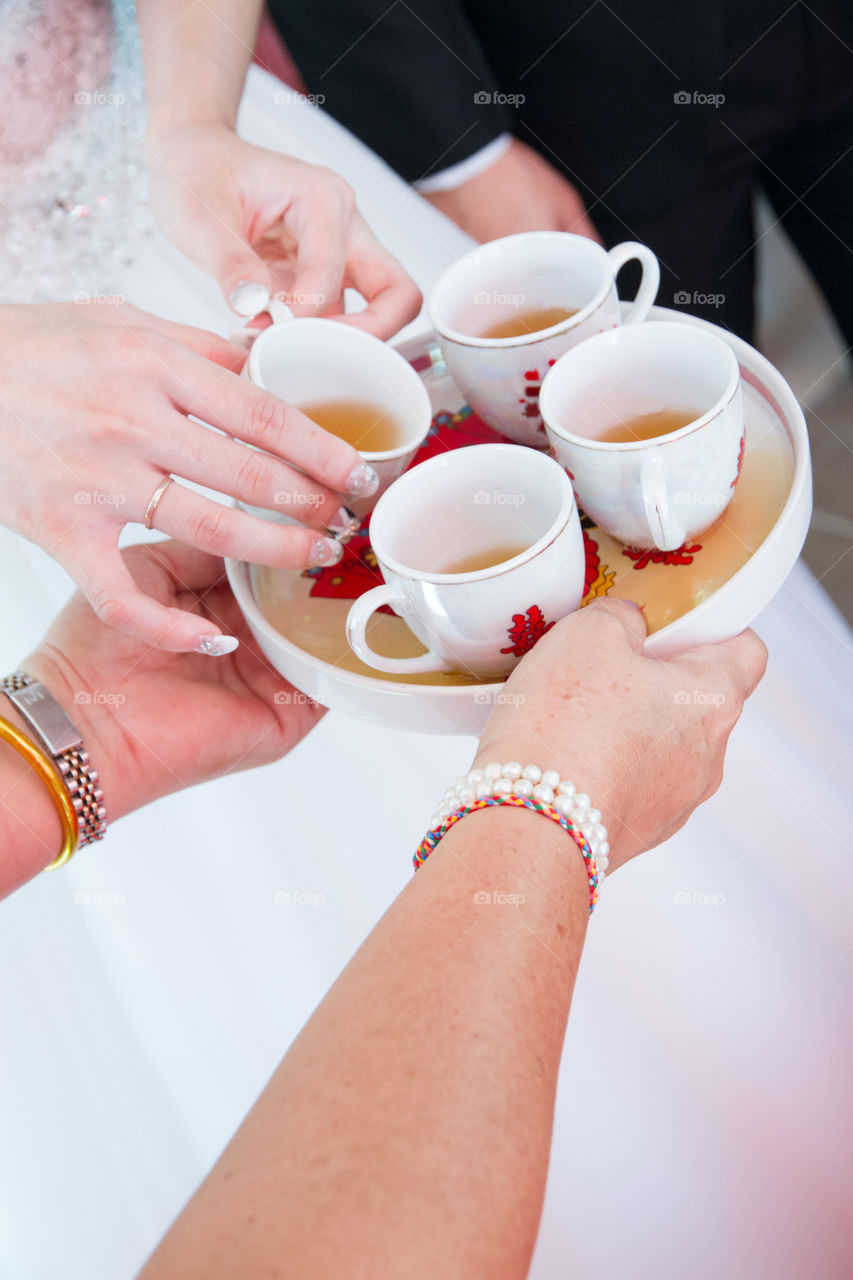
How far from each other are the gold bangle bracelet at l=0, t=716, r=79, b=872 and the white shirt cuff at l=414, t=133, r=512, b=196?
728 millimetres

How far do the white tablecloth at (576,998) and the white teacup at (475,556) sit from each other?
0.95 ft

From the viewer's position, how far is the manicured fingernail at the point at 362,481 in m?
0.68

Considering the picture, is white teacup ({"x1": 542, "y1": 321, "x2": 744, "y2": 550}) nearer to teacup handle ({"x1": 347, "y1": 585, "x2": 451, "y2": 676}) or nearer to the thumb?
teacup handle ({"x1": 347, "y1": 585, "x2": 451, "y2": 676})

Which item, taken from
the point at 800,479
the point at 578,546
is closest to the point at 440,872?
the point at 578,546

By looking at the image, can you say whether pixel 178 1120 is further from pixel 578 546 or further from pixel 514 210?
pixel 514 210

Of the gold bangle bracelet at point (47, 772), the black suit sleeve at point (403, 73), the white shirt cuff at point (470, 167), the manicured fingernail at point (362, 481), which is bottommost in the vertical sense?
the gold bangle bracelet at point (47, 772)

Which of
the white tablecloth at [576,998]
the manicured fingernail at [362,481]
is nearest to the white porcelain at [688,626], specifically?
the manicured fingernail at [362,481]

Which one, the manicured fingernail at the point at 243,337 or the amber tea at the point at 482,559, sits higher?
the manicured fingernail at the point at 243,337

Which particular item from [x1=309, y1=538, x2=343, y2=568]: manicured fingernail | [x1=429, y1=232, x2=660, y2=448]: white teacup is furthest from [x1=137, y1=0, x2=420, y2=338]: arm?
[x1=309, y1=538, x2=343, y2=568]: manicured fingernail

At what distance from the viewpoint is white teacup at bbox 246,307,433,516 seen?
2.43 feet

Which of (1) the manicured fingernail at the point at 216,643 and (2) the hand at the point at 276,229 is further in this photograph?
(2) the hand at the point at 276,229

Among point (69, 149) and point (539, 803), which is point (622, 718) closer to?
point (539, 803)

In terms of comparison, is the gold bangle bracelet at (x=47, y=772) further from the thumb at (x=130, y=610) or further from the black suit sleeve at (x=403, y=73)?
the black suit sleeve at (x=403, y=73)

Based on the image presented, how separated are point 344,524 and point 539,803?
1.03 feet
